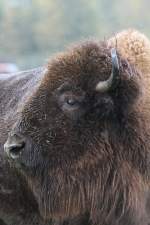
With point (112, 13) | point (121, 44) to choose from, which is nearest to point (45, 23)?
point (112, 13)

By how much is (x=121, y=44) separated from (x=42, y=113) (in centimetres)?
60

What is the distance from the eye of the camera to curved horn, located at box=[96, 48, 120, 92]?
4410mm

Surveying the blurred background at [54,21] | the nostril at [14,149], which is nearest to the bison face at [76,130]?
the nostril at [14,149]

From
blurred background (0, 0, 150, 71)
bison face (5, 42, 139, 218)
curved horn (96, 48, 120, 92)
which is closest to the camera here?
curved horn (96, 48, 120, 92)

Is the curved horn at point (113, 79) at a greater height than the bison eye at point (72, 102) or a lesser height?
greater

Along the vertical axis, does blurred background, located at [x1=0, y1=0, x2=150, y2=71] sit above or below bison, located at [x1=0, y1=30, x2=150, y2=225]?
below

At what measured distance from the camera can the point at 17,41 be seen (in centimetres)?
4262

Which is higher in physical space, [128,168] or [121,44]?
[121,44]

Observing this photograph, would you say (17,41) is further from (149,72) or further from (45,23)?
(149,72)

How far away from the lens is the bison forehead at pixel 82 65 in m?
4.61

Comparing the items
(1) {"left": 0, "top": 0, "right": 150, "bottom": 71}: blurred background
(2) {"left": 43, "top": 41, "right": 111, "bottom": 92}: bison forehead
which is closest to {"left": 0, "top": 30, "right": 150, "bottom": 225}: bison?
(2) {"left": 43, "top": 41, "right": 111, "bottom": 92}: bison forehead

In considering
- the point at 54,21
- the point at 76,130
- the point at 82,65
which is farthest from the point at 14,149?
the point at 54,21

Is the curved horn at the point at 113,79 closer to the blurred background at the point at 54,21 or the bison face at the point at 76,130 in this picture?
the bison face at the point at 76,130

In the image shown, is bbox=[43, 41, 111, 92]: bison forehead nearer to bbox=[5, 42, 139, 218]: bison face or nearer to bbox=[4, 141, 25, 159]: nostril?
bbox=[5, 42, 139, 218]: bison face
